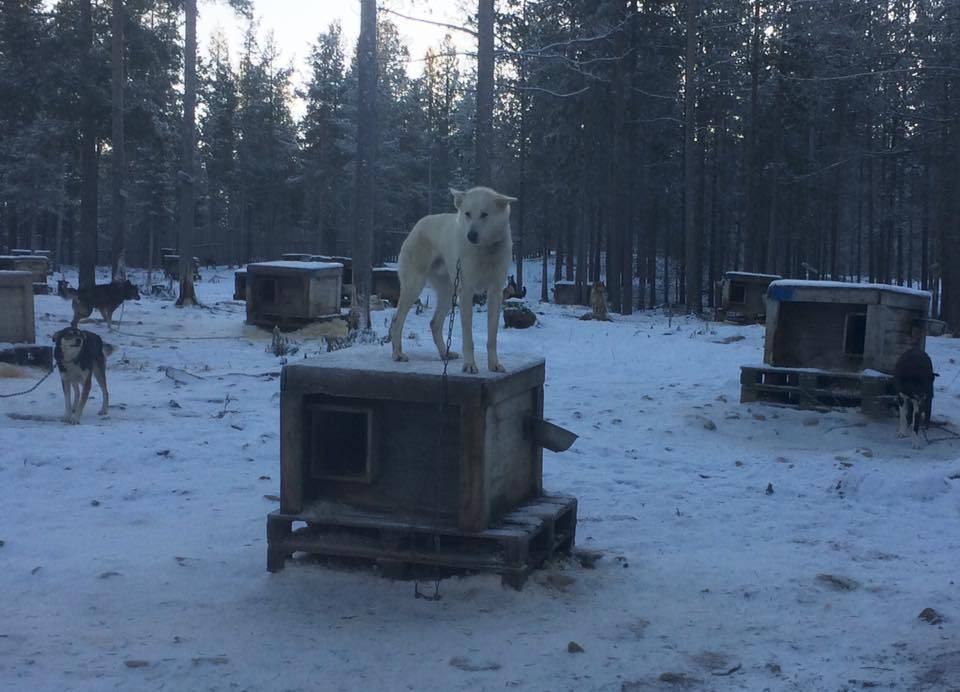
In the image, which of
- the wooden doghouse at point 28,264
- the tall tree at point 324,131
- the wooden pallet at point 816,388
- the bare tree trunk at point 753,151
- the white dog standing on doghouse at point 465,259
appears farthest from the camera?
the tall tree at point 324,131

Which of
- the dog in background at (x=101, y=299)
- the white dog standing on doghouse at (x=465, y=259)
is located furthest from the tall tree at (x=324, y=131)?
the white dog standing on doghouse at (x=465, y=259)

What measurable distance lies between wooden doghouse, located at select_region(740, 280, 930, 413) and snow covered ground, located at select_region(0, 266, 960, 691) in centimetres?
67

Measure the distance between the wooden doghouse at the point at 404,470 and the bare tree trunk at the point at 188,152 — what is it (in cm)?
1928

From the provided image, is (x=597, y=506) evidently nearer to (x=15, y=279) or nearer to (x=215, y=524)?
(x=215, y=524)

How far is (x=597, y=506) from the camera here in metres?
6.95

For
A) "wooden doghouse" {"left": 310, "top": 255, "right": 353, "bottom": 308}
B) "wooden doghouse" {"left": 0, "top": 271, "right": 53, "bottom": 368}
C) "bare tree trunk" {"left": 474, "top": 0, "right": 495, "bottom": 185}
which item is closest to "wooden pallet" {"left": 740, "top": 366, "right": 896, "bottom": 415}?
"bare tree trunk" {"left": 474, "top": 0, "right": 495, "bottom": 185}

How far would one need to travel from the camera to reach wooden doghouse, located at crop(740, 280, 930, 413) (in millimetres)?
10844

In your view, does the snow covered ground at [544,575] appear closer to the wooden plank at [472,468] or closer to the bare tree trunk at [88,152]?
the wooden plank at [472,468]

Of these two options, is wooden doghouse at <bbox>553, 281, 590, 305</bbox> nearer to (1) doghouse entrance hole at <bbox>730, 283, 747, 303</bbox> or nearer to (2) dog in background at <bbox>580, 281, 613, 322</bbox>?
(1) doghouse entrance hole at <bbox>730, 283, 747, 303</bbox>

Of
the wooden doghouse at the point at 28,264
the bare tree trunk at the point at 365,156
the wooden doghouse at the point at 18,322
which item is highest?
the bare tree trunk at the point at 365,156

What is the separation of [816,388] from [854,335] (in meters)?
0.96

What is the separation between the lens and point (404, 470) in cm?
527

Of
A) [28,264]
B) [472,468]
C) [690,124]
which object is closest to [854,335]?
[472,468]

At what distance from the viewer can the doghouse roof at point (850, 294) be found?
10.9m
